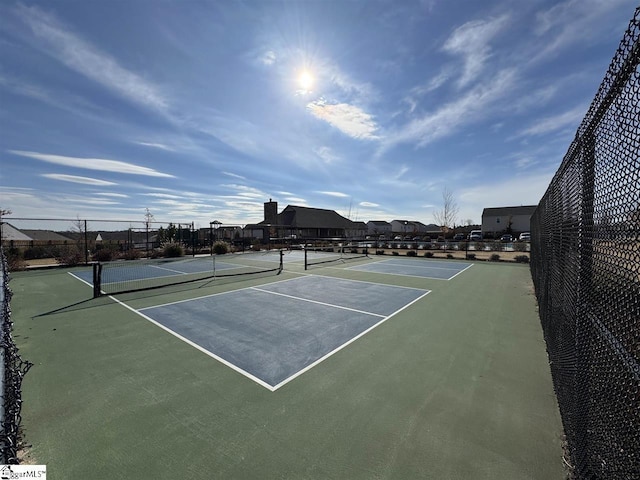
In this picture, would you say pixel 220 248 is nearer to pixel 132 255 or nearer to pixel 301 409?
pixel 132 255

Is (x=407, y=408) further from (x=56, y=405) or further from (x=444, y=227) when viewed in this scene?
(x=444, y=227)

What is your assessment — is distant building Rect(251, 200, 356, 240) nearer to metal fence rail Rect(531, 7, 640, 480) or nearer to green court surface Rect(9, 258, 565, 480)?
green court surface Rect(9, 258, 565, 480)

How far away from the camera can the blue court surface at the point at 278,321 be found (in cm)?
442

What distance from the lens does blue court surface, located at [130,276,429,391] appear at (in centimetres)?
442

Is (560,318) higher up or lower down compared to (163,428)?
higher up

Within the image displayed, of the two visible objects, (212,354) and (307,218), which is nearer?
(212,354)

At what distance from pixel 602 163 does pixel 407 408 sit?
9.76 feet

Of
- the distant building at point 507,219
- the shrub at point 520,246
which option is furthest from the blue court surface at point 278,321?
the distant building at point 507,219

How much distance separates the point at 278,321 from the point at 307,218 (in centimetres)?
4224

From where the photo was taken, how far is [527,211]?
5647 cm

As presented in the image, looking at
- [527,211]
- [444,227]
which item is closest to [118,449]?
[444,227]

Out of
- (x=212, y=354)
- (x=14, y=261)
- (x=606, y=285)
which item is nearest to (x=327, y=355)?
(x=212, y=354)

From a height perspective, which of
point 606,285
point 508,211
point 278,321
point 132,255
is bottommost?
point 278,321

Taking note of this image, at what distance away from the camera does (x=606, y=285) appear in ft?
6.56
